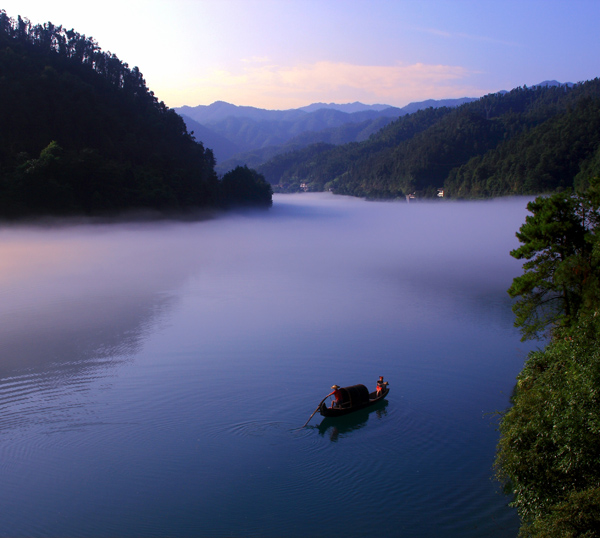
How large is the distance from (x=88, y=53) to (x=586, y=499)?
9586 centimetres

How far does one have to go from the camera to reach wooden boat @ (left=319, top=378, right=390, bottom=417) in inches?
597

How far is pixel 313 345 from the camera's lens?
2208 centimetres

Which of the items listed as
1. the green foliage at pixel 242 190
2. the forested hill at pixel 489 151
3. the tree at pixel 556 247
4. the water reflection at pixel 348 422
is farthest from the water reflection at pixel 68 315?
the forested hill at pixel 489 151

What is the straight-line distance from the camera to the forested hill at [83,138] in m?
60.2

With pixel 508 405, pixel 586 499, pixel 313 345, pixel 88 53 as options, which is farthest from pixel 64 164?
pixel 586 499

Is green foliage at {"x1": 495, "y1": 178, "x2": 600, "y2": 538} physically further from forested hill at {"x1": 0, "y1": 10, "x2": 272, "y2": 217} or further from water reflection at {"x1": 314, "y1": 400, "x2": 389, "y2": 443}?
forested hill at {"x1": 0, "y1": 10, "x2": 272, "y2": 217}

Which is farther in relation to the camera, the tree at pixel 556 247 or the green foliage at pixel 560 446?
the tree at pixel 556 247

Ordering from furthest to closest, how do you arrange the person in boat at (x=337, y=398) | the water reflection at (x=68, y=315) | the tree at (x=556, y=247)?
the water reflection at (x=68, y=315), the tree at (x=556, y=247), the person in boat at (x=337, y=398)

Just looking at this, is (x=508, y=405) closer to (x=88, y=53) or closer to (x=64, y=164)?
(x=64, y=164)

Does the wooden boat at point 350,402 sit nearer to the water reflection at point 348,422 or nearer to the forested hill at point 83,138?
the water reflection at point 348,422

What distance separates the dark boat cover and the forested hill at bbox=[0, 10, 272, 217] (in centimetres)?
5304

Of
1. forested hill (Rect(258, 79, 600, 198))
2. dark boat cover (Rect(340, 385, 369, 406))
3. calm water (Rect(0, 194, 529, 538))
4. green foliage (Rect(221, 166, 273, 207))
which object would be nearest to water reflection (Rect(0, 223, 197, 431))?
calm water (Rect(0, 194, 529, 538))

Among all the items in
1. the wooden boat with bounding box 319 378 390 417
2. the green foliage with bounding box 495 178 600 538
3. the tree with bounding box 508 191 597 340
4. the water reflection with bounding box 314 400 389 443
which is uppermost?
the tree with bounding box 508 191 597 340

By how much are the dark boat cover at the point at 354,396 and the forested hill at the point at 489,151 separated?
64871 millimetres
